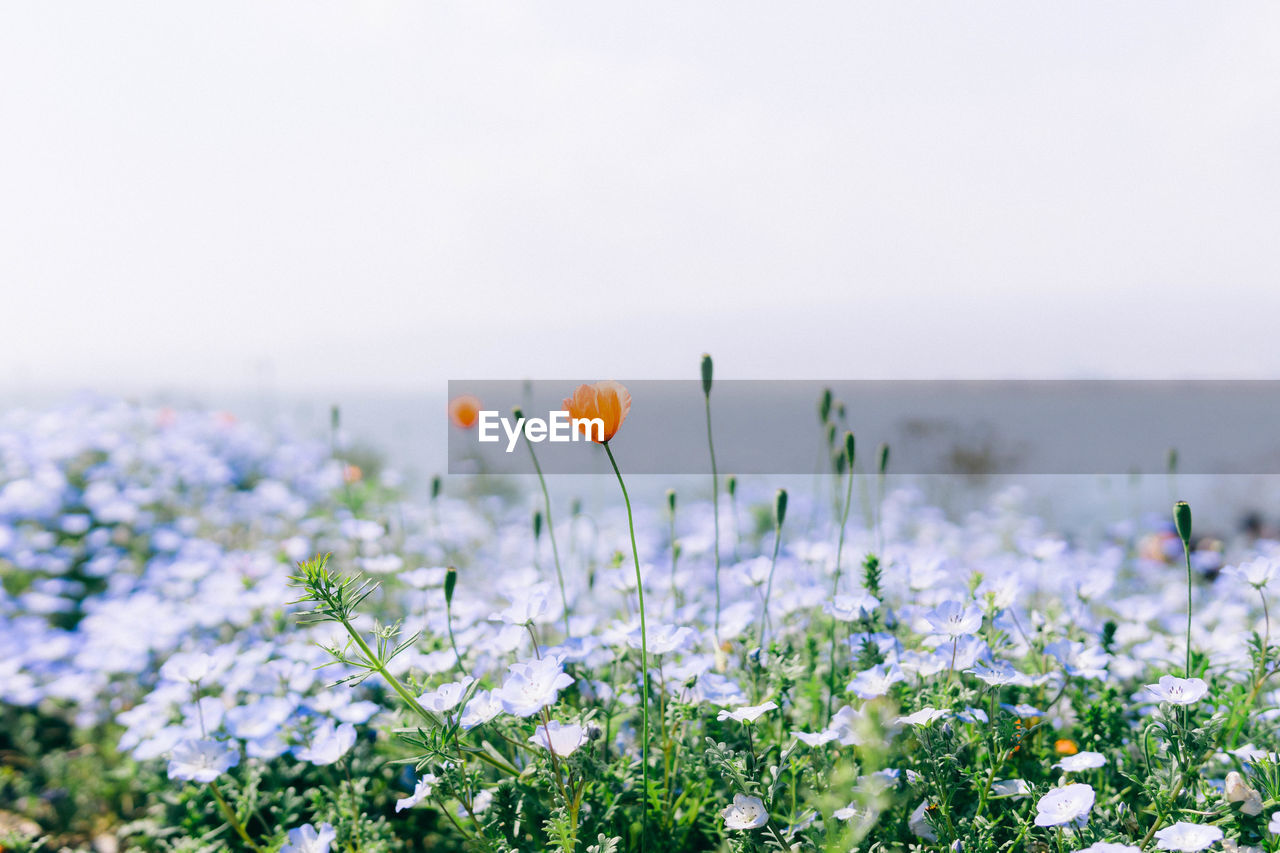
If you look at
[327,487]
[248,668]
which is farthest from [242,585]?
[327,487]

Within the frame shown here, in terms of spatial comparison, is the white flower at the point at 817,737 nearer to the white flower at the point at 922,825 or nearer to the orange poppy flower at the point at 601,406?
the white flower at the point at 922,825

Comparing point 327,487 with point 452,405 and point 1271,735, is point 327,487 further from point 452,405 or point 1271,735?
point 1271,735

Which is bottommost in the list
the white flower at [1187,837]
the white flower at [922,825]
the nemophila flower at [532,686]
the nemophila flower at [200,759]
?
the nemophila flower at [200,759]

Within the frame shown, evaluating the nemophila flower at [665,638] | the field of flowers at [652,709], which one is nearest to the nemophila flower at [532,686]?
the field of flowers at [652,709]

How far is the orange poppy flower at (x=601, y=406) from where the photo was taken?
116 centimetres

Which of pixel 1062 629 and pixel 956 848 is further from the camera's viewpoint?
pixel 1062 629

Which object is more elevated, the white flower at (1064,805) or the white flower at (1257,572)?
the white flower at (1257,572)

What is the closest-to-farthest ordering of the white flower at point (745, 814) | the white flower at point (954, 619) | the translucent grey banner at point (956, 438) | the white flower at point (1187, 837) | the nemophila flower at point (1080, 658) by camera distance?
the white flower at point (1187, 837), the white flower at point (745, 814), the white flower at point (954, 619), the nemophila flower at point (1080, 658), the translucent grey banner at point (956, 438)

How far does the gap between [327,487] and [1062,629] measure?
10.8ft

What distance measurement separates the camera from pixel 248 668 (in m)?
1.94

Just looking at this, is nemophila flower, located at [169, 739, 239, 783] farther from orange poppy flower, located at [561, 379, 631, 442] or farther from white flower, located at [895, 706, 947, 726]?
white flower, located at [895, 706, 947, 726]

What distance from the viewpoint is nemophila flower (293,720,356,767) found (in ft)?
4.91

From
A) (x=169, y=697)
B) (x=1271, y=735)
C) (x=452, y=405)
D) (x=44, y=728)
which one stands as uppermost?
(x=452, y=405)

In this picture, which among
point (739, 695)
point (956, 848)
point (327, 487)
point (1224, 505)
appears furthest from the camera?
point (1224, 505)
